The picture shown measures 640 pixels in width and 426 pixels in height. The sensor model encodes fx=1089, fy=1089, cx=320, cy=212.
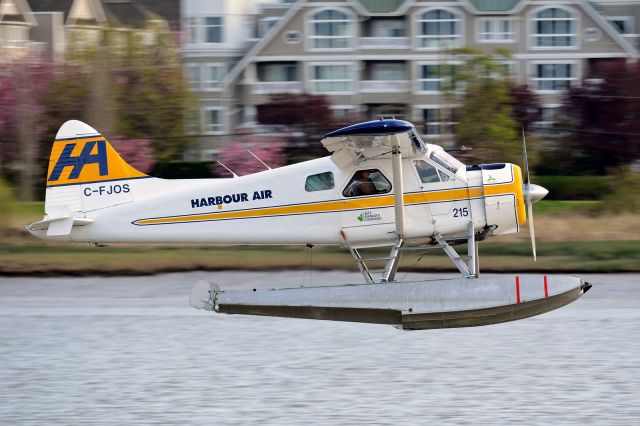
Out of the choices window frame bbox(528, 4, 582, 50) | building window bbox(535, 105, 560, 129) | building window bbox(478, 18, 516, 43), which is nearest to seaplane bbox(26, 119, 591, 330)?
building window bbox(535, 105, 560, 129)

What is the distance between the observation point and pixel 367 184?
12.4 metres

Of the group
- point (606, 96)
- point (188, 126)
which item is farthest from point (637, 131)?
point (188, 126)

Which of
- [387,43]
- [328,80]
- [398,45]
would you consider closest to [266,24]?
[328,80]

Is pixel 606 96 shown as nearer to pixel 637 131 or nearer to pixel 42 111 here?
pixel 637 131

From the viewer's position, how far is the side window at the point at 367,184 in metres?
12.4

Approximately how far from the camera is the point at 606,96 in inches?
1483

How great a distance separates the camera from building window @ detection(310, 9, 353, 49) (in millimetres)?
41562

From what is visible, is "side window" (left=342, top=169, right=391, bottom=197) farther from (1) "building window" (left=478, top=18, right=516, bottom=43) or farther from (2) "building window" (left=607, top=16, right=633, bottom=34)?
(2) "building window" (left=607, top=16, right=633, bottom=34)

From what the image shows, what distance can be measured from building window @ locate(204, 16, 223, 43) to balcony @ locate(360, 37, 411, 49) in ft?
20.6

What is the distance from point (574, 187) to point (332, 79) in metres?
14.4

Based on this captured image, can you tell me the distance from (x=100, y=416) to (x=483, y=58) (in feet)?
77.6

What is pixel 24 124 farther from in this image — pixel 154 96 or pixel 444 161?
pixel 444 161

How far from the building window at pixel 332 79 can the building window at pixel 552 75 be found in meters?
7.12

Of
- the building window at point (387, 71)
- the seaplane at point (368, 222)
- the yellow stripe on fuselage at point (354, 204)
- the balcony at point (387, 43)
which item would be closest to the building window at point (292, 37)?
the balcony at point (387, 43)
